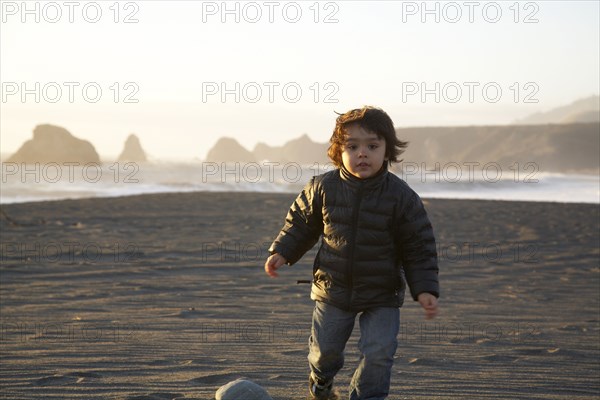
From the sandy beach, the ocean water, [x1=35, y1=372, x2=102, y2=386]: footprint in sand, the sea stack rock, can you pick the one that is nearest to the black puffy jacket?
the sandy beach

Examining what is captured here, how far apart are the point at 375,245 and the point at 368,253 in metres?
0.06

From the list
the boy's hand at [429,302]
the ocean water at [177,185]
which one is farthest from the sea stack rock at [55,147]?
the boy's hand at [429,302]

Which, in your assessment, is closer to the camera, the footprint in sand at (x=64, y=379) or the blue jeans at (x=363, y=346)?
the blue jeans at (x=363, y=346)

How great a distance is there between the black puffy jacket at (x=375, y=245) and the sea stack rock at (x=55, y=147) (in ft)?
330

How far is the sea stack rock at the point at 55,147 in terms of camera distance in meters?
102

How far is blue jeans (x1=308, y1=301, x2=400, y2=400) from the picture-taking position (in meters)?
3.83

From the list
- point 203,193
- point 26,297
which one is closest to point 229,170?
point 203,193

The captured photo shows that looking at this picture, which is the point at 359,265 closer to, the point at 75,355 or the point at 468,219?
the point at 75,355

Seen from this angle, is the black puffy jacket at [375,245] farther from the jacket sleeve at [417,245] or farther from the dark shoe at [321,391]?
the dark shoe at [321,391]

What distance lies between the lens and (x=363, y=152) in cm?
395

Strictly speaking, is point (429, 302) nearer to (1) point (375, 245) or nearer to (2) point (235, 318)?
(1) point (375, 245)

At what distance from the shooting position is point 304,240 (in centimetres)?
423

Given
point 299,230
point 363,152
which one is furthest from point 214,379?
point 363,152

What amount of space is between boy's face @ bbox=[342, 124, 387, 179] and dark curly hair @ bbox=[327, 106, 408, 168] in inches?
1.0
